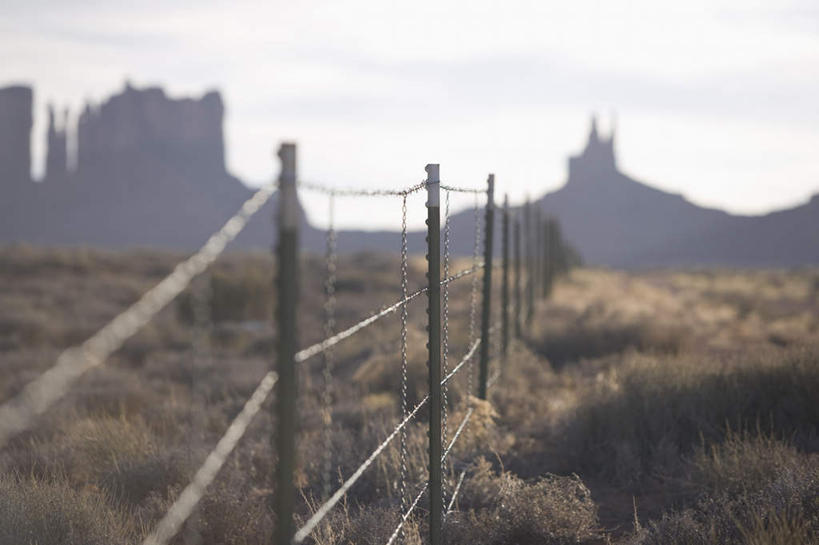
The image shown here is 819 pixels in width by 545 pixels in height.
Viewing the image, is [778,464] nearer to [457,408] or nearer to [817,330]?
[457,408]

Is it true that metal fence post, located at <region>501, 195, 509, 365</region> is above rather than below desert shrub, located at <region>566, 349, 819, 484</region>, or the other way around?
above

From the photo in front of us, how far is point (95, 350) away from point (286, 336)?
75 centimetres

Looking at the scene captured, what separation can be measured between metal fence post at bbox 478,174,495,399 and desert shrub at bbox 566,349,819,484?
0.92 metres

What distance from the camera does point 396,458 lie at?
19.0 feet

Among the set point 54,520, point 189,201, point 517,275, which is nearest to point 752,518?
point 54,520

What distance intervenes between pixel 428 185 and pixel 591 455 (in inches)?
131

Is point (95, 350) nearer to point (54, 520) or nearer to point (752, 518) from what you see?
point (54, 520)

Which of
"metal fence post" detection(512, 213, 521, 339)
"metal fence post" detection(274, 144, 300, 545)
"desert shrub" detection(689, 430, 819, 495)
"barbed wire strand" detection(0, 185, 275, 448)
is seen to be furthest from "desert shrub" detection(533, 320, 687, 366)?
"barbed wire strand" detection(0, 185, 275, 448)

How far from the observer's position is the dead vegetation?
4266 millimetres

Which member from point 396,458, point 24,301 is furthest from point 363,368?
point 24,301

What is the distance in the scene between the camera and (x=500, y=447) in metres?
6.70

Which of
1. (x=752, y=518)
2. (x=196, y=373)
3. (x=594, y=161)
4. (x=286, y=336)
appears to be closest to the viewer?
(x=196, y=373)

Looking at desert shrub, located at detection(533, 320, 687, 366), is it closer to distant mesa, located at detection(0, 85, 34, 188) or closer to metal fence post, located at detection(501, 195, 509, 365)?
metal fence post, located at detection(501, 195, 509, 365)

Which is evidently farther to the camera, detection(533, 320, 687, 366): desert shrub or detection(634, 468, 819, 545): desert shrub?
detection(533, 320, 687, 366): desert shrub
